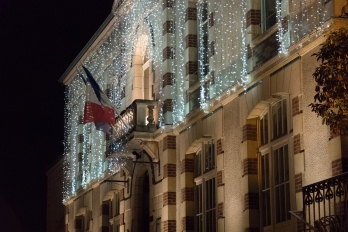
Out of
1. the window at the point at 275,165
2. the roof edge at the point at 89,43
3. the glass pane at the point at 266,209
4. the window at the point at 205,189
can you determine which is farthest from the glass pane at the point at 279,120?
the roof edge at the point at 89,43

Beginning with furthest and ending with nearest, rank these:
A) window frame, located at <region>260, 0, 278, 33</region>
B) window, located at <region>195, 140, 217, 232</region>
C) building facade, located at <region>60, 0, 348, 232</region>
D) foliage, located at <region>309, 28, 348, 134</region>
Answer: window, located at <region>195, 140, 217, 232</region> < window frame, located at <region>260, 0, 278, 33</region> < building facade, located at <region>60, 0, 348, 232</region> < foliage, located at <region>309, 28, 348, 134</region>

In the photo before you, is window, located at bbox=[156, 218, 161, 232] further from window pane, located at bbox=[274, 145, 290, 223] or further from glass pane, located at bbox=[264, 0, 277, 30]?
glass pane, located at bbox=[264, 0, 277, 30]

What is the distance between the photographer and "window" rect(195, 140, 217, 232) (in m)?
21.8

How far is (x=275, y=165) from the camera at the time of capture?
1844 cm

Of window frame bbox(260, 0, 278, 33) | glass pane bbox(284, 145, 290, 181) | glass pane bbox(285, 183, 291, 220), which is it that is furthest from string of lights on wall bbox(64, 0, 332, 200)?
glass pane bbox(285, 183, 291, 220)

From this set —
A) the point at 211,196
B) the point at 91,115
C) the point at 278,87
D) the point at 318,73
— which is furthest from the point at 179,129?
the point at 318,73

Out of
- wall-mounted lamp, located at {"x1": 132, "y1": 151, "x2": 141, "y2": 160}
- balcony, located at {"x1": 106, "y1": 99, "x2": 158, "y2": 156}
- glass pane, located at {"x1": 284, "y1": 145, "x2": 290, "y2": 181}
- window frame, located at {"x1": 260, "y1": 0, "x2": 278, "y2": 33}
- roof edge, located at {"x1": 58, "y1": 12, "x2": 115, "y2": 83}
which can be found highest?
roof edge, located at {"x1": 58, "y1": 12, "x2": 115, "y2": 83}

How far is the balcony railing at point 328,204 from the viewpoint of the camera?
1345 cm

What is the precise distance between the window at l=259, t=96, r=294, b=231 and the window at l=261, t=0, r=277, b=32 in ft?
6.52

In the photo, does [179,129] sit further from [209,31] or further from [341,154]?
[341,154]

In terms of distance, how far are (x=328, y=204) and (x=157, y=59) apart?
12248 millimetres

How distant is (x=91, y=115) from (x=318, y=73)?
14567 millimetres

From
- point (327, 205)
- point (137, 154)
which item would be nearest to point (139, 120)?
point (137, 154)

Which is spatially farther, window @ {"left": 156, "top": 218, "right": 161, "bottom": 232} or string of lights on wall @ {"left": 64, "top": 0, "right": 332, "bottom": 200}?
window @ {"left": 156, "top": 218, "right": 161, "bottom": 232}
